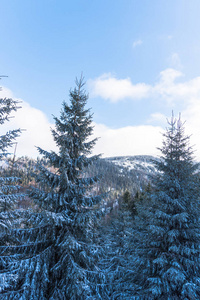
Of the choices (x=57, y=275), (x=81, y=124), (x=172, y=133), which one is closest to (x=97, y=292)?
(x=57, y=275)

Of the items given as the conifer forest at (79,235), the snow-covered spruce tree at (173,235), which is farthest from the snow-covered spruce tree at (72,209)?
the snow-covered spruce tree at (173,235)

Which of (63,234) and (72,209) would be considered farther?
(72,209)

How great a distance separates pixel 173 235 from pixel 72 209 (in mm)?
4938

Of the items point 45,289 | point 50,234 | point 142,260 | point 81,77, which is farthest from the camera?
point 81,77

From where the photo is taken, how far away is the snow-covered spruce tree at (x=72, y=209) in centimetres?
573

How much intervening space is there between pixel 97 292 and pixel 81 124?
7.98 meters

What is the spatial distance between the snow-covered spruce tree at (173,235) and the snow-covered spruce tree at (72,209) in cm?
261

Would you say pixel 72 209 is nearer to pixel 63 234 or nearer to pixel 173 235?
pixel 63 234

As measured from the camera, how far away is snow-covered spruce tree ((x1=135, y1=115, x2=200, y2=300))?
245 inches

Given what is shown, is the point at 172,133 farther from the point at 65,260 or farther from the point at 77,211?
the point at 65,260

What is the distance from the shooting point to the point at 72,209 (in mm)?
7457

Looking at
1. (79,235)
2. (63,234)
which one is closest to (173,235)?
(79,235)

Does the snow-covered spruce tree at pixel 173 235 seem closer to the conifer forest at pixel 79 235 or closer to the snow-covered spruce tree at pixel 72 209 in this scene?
the conifer forest at pixel 79 235

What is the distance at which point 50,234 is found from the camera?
23.0 feet
